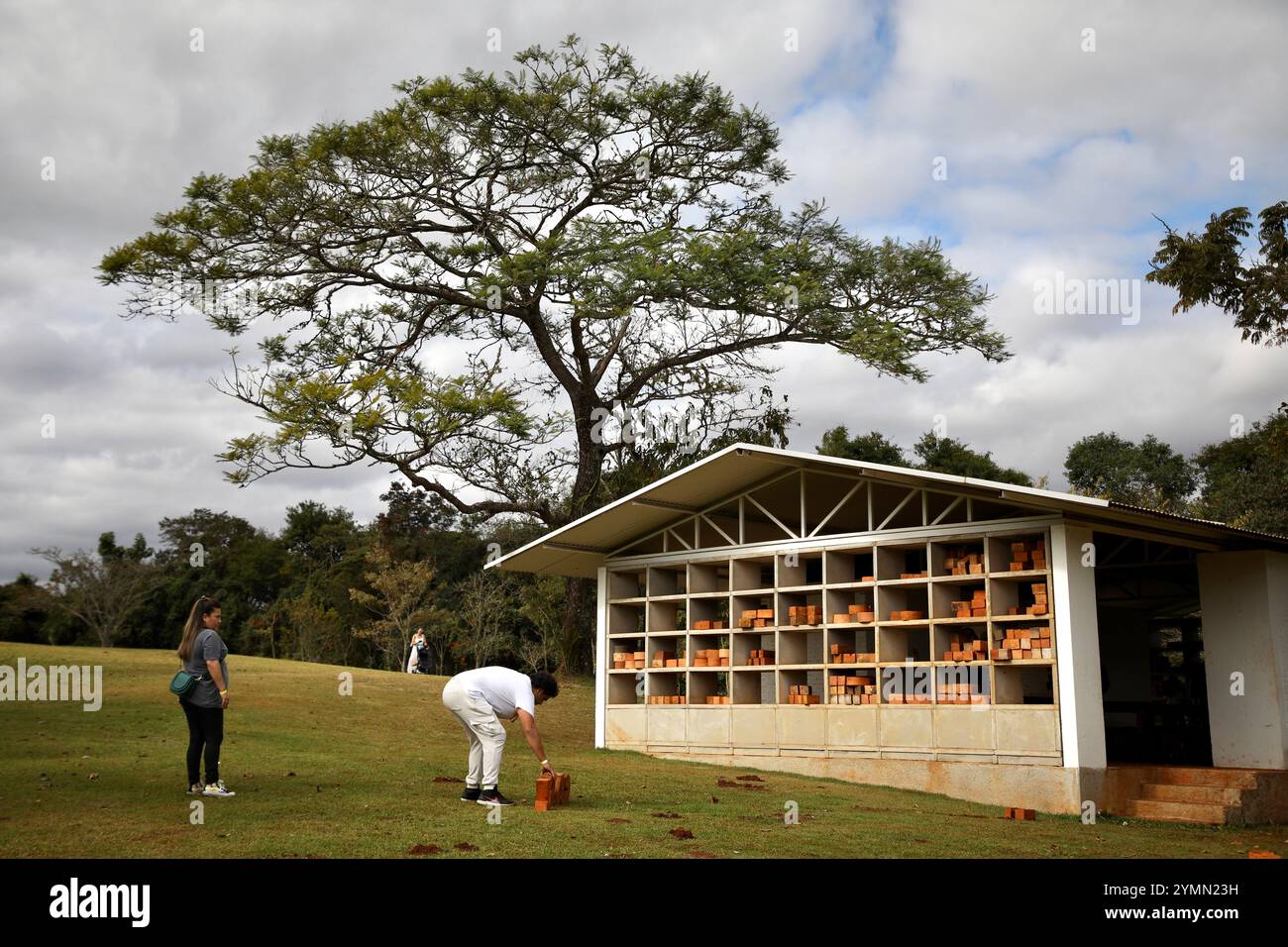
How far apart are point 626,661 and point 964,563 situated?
6.35m

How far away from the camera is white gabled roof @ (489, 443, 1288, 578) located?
14.5 meters

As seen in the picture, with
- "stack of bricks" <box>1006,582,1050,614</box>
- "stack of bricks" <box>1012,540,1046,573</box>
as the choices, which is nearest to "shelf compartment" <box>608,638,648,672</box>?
"stack of bricks" <box>1012,540,1046,573</box>

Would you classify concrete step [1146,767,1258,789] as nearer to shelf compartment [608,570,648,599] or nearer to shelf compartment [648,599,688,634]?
shelf compartment [648,599,688,634]

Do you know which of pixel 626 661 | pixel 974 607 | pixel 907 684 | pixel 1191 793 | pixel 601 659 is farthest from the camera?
pixel 601 659

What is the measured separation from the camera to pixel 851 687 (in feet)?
55.1

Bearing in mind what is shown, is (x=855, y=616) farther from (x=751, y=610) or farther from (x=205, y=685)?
(x=205, y=685)

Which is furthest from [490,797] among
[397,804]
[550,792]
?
[397,804]

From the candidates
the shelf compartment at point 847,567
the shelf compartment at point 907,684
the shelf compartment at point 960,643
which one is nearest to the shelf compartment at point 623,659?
the shelf compartment at point 847,567

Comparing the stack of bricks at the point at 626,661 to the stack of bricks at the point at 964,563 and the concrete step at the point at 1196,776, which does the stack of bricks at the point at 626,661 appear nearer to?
the stack of bricks at the point at 964,563

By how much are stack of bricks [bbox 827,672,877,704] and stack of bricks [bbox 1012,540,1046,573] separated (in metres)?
2.73

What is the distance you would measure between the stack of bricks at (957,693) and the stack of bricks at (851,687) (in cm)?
107

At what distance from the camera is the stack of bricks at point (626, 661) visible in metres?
19.5
